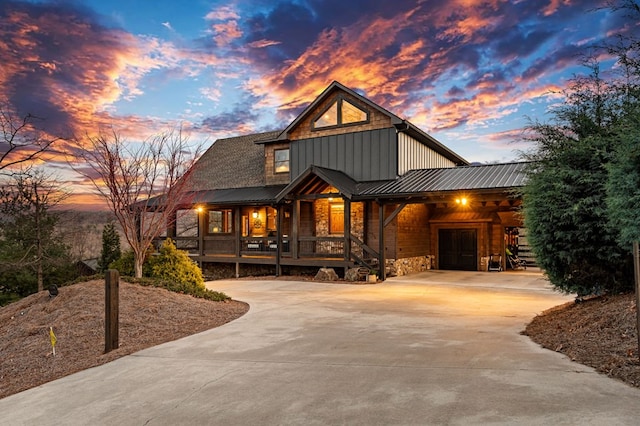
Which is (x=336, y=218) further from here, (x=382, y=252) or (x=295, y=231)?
(x=382, y=252)

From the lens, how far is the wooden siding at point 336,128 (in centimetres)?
1792

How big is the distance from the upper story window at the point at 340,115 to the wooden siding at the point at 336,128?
165 mm

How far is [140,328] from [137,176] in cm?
476

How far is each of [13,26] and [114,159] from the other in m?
7.43

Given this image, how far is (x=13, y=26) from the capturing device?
13.5 metres

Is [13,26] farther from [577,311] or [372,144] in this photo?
[577,311]

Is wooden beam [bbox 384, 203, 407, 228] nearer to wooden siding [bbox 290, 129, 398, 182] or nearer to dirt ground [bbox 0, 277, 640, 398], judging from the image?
wooden siding [bbox 290, 129, 398, 182]

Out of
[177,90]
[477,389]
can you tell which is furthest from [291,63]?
[477,389]

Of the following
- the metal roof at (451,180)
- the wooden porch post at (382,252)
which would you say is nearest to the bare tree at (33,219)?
the wooden porch post at (382,252)

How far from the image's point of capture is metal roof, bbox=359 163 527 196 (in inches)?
574

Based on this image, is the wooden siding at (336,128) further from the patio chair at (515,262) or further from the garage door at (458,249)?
the patio chair at (515,262)

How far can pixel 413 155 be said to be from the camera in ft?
62.2

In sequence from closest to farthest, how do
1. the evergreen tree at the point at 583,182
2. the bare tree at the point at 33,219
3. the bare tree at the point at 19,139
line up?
the evergreen tree at the point at 583,182, the bare tree at the point at 19,139, the bare tree at the point at 33,219

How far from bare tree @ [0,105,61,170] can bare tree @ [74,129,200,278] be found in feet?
11.1
